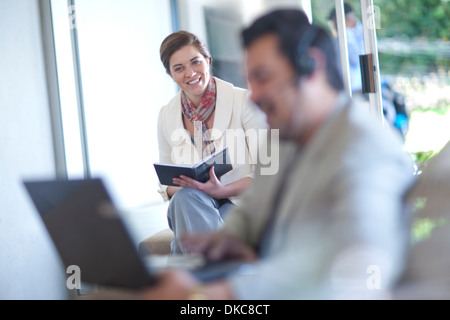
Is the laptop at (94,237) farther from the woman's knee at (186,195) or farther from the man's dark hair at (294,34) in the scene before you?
the woman's knee at (186,195)

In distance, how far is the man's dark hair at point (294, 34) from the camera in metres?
1.04

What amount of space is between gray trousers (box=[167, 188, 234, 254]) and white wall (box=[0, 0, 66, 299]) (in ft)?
3.00

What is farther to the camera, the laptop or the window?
the window

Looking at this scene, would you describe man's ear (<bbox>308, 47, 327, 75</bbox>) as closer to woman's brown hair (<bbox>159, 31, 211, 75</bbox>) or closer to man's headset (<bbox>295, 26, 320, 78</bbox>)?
man's headset (<bbox>295, 26, 320, 78</bbox>)

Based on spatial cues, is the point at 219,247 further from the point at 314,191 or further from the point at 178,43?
the point at 178,43

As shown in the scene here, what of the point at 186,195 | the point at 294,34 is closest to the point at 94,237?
the point at 294,34

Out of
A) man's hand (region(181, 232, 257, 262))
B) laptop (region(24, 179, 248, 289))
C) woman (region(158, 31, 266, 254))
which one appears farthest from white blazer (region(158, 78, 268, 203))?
laptop (region(24, 179, 248, 289))

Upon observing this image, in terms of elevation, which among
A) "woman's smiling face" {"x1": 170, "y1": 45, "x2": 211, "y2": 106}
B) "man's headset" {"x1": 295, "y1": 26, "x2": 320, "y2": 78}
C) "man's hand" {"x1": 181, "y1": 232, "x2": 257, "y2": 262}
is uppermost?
"woman's smiling face" {"x1": 170, "y1": 45, "x2": 211, "y2": 106}

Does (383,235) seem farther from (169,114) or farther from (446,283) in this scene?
A: (169,114)

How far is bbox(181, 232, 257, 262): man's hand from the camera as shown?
1130 millimetres

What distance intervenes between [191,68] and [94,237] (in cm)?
150

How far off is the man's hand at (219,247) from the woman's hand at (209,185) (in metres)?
0.85

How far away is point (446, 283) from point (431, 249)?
0.07 meters
